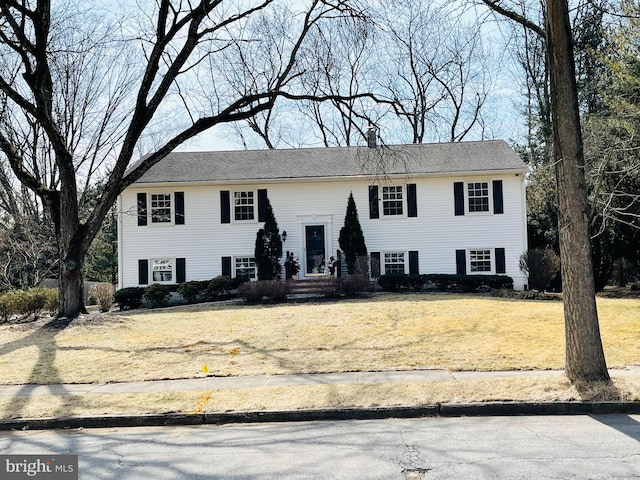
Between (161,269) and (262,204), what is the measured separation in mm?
5310

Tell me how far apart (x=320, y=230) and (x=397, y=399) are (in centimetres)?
1651

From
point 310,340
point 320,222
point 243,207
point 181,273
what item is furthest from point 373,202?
point 310,340

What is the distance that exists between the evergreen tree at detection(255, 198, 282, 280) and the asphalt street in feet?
Result: 49.9

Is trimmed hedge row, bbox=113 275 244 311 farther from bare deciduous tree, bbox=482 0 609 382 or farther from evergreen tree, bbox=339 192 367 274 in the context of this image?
bare deciduous tree, bbox=482 0 609 382

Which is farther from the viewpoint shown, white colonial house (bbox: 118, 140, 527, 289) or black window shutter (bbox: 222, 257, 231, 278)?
black window shutter (bbox: 222, 257, 231, 278)

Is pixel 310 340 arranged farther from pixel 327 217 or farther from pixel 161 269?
pixel 161 269

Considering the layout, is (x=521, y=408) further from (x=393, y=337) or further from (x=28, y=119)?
(x=28, y=119)

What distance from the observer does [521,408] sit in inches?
→ 270

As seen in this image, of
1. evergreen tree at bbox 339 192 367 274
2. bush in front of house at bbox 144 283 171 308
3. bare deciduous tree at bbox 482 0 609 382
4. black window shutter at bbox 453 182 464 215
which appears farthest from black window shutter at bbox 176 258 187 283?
bare deciduous tree at bbox 482 0 609 382

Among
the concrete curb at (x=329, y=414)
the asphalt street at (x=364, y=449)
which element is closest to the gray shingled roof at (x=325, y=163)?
the concrete curb at (x=329, y=414)

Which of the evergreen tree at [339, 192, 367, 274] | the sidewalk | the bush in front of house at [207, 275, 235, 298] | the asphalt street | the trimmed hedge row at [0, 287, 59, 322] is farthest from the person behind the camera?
the evergreen tree at [339, 192, 367, 274]

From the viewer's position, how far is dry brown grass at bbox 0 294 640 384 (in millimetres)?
9781

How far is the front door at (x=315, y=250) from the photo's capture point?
23438 millimetres

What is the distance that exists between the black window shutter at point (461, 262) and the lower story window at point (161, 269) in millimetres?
12496
